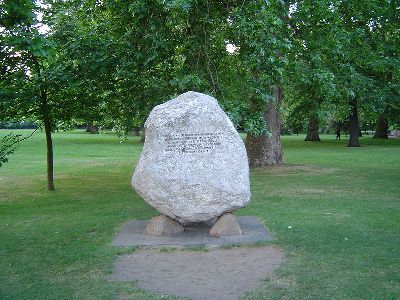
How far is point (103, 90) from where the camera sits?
46.3 feet

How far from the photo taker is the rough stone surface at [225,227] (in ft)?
28.4

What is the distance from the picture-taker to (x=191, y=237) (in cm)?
860

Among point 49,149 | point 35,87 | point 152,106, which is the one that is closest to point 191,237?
point 152,106

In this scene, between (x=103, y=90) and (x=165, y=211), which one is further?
(x=103, y=90)

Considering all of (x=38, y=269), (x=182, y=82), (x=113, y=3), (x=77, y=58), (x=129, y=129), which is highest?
(x=113, y=3)

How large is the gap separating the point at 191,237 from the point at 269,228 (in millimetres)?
1645

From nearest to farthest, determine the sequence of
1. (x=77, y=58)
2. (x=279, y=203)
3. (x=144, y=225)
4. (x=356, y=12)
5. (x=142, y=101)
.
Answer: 1. (x=144, y=225)
2. (x=279, y=203)
3. (x=77, y=58)
4. (x=142, y=101)
5. (x=356, y=12)

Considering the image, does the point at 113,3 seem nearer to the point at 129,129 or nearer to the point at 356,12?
the point at 129,129

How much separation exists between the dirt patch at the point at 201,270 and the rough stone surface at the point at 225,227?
2.74ft

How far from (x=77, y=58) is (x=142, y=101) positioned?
220cm

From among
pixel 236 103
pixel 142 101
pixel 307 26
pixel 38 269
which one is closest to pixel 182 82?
pixel 236 103

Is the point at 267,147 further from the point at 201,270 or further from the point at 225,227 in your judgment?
the point at 201,270

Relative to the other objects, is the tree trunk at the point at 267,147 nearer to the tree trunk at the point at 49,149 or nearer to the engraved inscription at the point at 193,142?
the tree trunk at the point at 49,149

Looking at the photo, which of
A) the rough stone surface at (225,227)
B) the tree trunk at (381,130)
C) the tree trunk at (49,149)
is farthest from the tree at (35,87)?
the tree trunk at (381,130)
